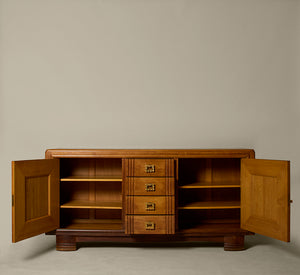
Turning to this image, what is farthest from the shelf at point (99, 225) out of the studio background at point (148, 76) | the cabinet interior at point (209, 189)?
the studio background at point (148, 76)

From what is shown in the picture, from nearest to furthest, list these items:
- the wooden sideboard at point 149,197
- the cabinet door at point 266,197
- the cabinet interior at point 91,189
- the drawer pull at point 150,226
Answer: the cabinet door at point 266,197 → the wooden sideboard at point 149,197 → the drawer pull at point 150,226 → the cabinet interior at point 91,189

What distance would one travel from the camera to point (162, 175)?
3.78 meters

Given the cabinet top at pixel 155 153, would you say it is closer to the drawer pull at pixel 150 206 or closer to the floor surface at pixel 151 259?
the drawer pull at pixel 150 206

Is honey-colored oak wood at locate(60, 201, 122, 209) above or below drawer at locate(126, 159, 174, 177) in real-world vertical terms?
below

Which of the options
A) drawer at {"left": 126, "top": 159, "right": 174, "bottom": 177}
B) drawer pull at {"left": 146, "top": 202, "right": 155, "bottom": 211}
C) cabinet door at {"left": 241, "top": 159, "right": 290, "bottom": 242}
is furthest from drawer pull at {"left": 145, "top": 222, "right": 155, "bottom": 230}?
cabinet door at {"left": 241, "top": 159, "right": 290, "bottom": 242}

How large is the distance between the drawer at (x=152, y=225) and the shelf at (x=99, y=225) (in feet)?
0.67

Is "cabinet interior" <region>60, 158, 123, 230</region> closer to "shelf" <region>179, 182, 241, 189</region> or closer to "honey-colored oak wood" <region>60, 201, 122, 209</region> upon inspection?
"honey-colored oak wood" <region>60, 201, 122, 209</region>

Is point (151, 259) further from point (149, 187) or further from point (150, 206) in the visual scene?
point (149, 187)

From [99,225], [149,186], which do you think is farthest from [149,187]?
[99,225]

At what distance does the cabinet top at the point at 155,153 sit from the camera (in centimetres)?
380

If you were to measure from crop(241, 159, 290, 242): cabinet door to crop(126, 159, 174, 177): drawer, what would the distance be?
0.76 meters

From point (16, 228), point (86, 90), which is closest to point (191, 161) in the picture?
point (86, 90)

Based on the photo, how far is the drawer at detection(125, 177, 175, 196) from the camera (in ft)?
12.4

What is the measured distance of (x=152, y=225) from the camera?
12.3 feet
